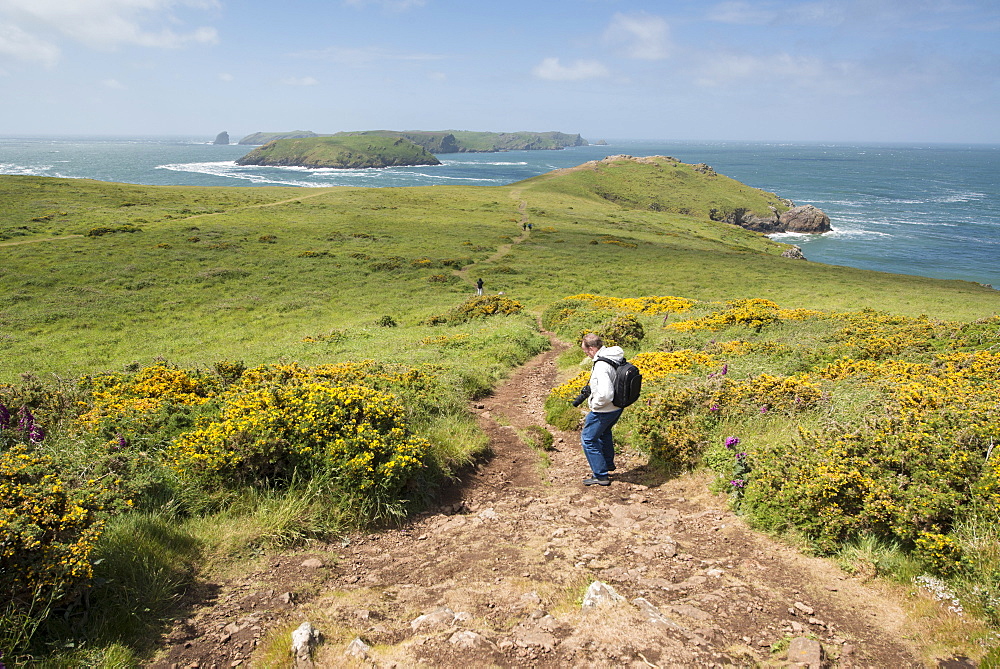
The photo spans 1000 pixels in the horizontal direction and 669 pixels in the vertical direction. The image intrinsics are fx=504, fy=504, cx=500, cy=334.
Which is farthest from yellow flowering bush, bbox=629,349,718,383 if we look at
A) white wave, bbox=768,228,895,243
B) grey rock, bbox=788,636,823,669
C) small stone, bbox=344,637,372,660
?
white wave, bbox=768,228,895,243

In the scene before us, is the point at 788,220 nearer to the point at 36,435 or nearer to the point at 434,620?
the point at 434,620

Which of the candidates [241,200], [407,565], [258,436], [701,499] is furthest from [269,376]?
[241,200]

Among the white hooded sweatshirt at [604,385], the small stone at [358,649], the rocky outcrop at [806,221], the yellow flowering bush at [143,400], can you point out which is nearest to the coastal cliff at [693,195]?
the rocky outcrop at [806,221]

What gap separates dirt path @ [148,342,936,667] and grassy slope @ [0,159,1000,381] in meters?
12.9

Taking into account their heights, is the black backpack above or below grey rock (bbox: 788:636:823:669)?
above

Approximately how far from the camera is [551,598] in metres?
5.14

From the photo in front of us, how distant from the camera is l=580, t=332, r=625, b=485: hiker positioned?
835 centimetres

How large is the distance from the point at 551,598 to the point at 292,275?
41041 mm

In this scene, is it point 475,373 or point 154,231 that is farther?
point 154,231

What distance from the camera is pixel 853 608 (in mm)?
4922

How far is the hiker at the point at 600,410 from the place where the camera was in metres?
8.35

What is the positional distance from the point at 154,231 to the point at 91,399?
173 feet

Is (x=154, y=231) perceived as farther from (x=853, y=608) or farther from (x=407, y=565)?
(x=853, y=608)

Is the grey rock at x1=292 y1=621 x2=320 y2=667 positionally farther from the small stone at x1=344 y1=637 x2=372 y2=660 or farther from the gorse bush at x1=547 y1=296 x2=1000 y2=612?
the gorse bush at x1=547 y1=296 x2=1000 y2=612
